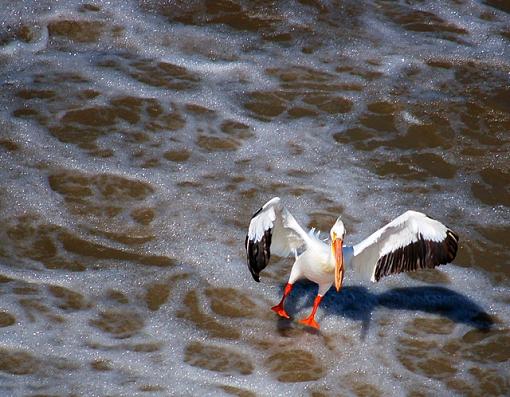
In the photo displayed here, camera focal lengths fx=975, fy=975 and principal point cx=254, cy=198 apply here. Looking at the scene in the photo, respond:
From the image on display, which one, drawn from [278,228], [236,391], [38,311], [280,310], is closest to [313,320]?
[280,310]

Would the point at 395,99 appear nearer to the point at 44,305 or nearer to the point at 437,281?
the point at 437,281

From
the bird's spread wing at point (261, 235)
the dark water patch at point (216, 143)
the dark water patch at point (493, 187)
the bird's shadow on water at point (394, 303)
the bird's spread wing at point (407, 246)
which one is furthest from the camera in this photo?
the dark water patch at point (216, 143)

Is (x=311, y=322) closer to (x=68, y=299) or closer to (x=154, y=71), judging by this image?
(x=68, y=299)

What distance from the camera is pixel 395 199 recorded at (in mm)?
9430

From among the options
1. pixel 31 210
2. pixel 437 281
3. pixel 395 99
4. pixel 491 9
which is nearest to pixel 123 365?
pixel 31 210

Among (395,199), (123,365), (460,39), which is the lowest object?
(123,365)

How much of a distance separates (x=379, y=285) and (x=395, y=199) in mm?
1254

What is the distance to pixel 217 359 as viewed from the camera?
741 centimetres

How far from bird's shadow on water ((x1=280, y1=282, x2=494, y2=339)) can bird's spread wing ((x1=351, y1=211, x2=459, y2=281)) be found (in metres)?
0.33

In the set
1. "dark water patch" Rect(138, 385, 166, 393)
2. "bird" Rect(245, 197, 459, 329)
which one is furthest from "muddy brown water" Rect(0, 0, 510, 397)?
"bird" Rect(245, 197, 459, 329)

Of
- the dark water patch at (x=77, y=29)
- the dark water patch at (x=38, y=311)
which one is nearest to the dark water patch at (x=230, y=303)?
the dark water patch at (x=38, y=311)

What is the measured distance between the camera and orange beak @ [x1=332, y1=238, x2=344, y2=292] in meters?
7.54

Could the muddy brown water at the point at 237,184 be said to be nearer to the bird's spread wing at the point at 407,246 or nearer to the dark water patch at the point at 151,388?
the dark water patch at the point at 151,388

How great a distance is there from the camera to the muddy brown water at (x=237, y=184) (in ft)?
24.4
